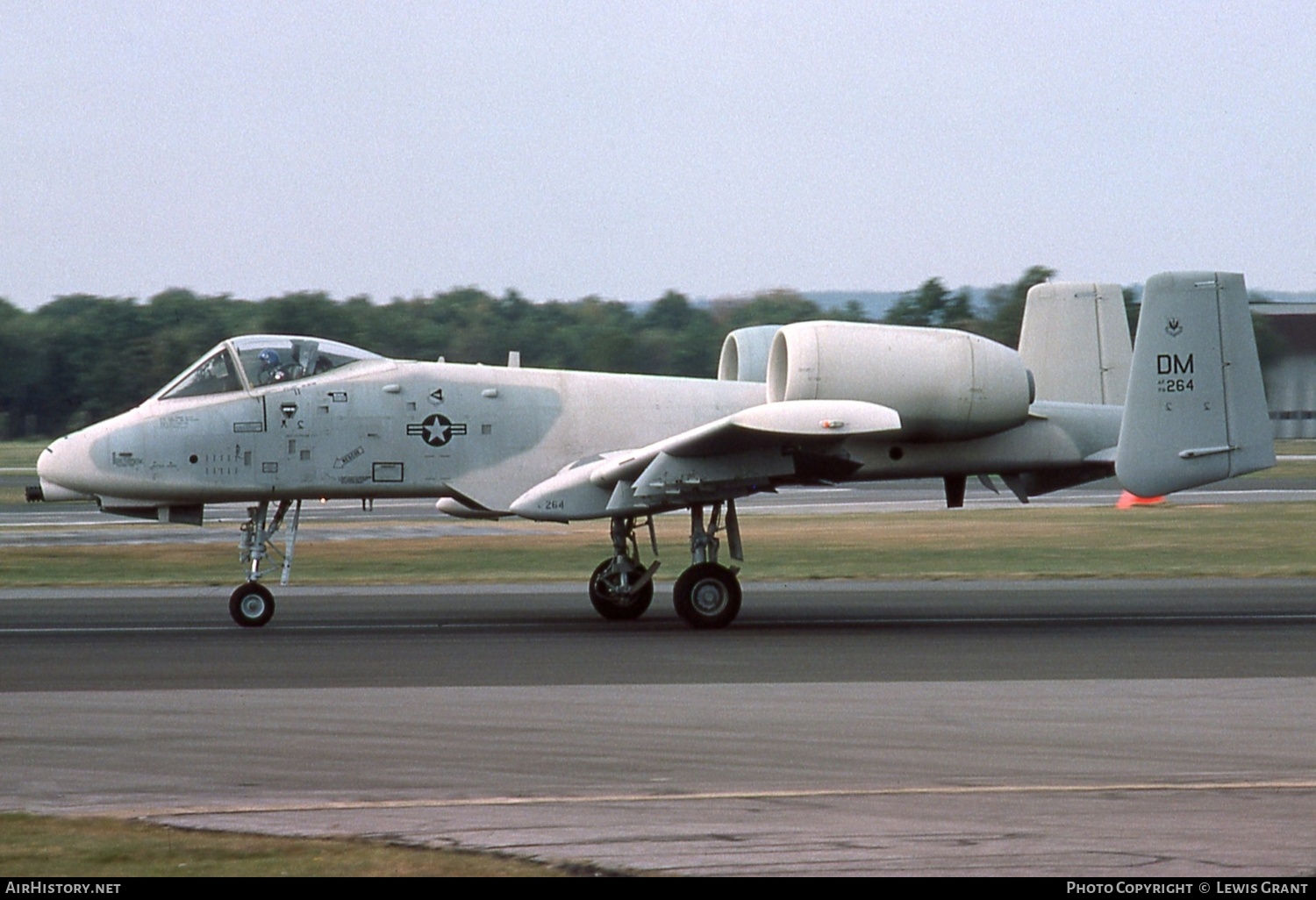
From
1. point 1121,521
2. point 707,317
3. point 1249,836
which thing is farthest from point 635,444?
point 707,317

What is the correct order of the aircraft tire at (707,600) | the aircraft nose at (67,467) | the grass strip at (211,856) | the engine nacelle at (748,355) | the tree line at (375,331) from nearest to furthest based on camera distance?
the grass strip at (211,856), the aircraft tire at (707,600), the aircraft nose at (67,467), the engine nacelle at (748,355), the tree line at (375,331)

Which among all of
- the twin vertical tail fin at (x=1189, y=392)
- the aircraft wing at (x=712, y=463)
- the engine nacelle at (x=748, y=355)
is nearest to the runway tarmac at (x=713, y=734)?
the aircraft wing at (x=712, y=463)

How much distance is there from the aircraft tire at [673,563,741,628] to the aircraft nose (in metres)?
6.65

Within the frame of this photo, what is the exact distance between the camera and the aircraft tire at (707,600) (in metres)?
17.8

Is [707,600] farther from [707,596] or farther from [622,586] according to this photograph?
[622,586]

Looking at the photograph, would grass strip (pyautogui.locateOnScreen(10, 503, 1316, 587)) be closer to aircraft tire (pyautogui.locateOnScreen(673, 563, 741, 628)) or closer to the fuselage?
the fuselage

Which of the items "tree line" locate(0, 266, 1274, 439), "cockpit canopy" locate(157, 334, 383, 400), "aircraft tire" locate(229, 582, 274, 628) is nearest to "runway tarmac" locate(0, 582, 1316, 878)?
"aircraft tire" locate(229, 582, 274, 628)

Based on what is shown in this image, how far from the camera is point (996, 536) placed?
30359 millimetres

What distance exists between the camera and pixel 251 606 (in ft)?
58.6

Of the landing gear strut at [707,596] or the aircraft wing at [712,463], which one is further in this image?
the landing gear strut at [707,596]

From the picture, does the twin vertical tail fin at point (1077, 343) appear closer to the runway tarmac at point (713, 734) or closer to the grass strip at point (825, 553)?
the runway tarmac at point (713, 734)

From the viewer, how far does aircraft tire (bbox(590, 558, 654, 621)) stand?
1880cm

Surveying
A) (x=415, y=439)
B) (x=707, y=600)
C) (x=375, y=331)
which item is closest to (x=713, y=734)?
(x=707, y=600)
